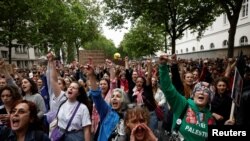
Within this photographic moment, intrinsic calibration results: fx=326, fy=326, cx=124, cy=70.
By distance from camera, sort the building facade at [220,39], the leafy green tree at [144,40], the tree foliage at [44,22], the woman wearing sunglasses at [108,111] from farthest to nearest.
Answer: the leafy green tree at [144,40]
the building facade at [220,39]
the tree foliage at [44,22]
the woman wearing sunglasses at [108,111]

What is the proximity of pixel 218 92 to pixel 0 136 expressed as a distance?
368cm

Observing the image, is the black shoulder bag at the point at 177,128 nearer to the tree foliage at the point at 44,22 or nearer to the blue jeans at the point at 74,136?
the blue jeans at the point at 74,136

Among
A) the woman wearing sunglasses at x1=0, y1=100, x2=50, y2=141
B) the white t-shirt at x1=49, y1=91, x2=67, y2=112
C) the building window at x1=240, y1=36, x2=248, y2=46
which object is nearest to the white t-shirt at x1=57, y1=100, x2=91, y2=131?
the white t-shirt at x1=49, y1=91, x2=67, y2=112

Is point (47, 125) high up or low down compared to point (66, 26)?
down

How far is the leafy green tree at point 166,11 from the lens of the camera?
21375 mm

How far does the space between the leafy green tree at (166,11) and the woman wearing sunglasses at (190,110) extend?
700 inches

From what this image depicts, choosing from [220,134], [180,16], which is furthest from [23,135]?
[180,16]

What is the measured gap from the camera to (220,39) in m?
40.4

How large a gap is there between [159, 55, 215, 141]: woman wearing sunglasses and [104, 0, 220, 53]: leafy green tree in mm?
17784

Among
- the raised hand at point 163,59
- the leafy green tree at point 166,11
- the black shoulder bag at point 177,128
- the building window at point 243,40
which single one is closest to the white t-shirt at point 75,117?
the black shoulder bag at point 177,128

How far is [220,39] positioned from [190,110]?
38567 millimetres

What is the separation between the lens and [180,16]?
2336cm

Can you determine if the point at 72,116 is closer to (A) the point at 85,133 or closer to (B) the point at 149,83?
(A) the point at 85,133

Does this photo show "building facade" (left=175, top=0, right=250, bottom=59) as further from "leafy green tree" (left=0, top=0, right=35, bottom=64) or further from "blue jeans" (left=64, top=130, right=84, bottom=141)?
"blue jeans" (left=64, top=130, right=84, bottom=141)
